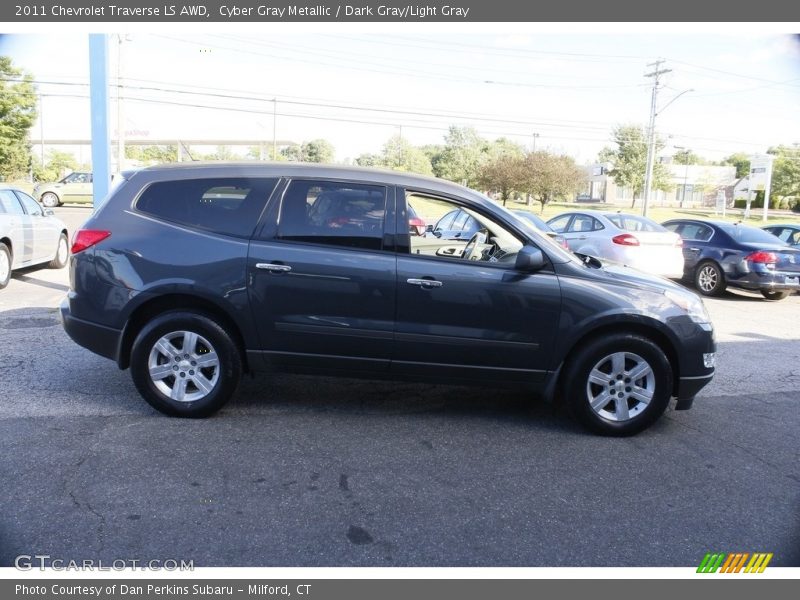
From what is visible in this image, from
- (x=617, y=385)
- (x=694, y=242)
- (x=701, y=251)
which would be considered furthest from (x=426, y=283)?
(x=694, y=242)

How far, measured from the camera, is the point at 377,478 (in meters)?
3.88

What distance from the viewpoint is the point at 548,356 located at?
4.71 meters

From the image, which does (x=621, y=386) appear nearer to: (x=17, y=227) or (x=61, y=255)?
(x=17, y=227)

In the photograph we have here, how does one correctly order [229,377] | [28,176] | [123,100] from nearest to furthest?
[229,377], [123,100], [28,176]

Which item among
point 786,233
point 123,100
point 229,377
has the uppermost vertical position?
point 123,100

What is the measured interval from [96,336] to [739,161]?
11297cm

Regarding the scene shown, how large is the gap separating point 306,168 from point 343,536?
2.74 metres

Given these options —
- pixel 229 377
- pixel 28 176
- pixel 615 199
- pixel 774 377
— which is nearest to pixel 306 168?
pixel 229 377

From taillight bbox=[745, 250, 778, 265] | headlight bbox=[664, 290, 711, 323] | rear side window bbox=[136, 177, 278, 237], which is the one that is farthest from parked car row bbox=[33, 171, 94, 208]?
headlight bbox=[664, 290, 711, 323]

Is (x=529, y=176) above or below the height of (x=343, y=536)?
above

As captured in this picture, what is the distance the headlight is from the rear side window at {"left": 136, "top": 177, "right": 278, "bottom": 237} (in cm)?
305

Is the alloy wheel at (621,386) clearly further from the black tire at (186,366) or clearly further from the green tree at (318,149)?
the green tree at (318,149)

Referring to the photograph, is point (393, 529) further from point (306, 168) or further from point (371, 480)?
point (306, 168)

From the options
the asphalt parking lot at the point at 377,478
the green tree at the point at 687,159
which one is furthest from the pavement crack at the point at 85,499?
the green tree at the point at 687,159
